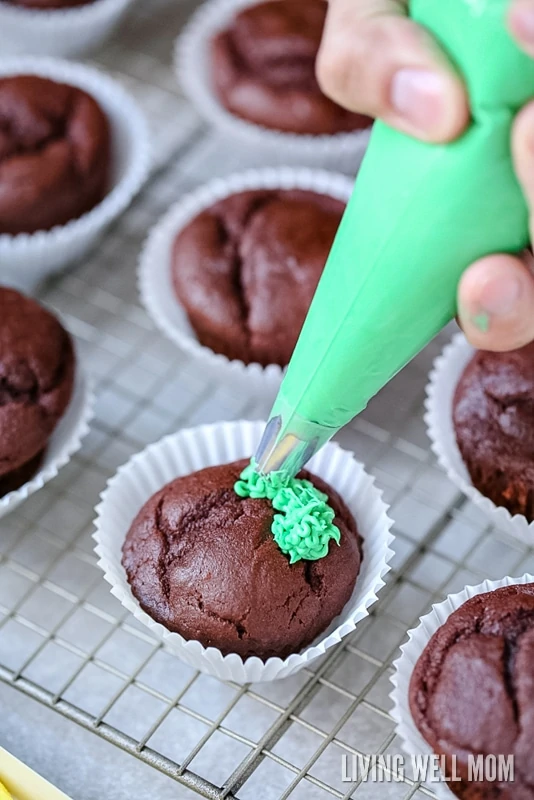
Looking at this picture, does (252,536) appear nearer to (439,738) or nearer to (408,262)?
(439,738)

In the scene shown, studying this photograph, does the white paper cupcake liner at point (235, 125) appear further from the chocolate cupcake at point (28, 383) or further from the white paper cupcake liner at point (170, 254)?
the chocolate cupcake at point (28, 383)

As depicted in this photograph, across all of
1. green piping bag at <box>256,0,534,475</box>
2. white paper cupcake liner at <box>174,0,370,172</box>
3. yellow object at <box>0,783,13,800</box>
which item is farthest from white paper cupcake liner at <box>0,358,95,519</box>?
white paper cupcake liner at <box>174,0,370,172</box>

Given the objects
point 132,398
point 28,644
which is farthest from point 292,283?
point 28,644

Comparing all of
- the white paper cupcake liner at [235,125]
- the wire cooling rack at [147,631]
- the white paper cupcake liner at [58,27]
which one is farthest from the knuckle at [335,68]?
the white paper cupcake liner at [58,27]

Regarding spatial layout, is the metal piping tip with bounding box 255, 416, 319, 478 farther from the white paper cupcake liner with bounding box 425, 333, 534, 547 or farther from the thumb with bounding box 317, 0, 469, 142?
the thumb with bounding box 317, 0, 469, 142

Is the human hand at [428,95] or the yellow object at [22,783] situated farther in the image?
the yellow object at [22,783]
